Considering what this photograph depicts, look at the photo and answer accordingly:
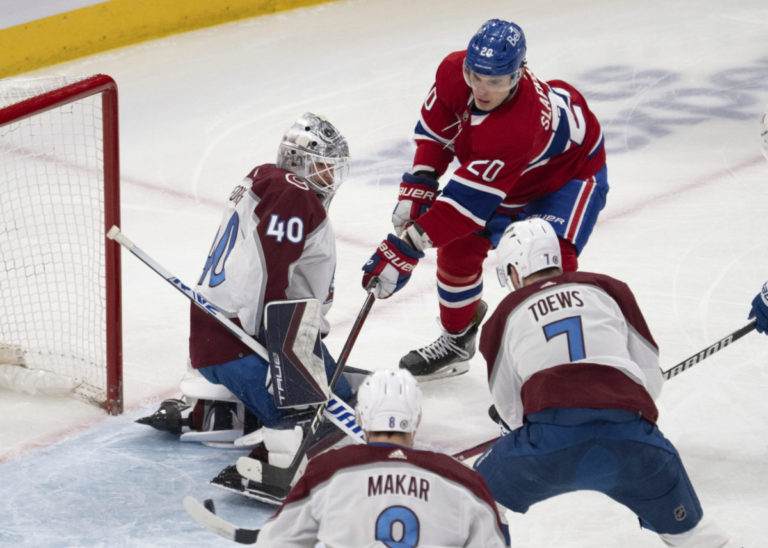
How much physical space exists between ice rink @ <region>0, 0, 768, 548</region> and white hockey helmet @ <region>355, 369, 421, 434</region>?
925 millimetres

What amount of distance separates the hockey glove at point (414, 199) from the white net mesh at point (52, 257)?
35.7 inches

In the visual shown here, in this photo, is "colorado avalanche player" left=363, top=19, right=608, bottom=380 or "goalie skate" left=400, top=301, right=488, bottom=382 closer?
"colorado avalanche player" left=363, top=19, right=608, bottom=380

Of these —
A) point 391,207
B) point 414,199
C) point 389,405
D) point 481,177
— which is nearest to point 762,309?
point 481,177

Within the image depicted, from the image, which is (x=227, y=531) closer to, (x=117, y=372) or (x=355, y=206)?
(x=117, y=372)

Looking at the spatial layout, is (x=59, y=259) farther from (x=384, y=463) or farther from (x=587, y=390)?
(x=384, y=463)

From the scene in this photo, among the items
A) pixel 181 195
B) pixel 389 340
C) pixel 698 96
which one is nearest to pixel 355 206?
pixel 181 195

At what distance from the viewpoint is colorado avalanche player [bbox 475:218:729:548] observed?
7.70 ft

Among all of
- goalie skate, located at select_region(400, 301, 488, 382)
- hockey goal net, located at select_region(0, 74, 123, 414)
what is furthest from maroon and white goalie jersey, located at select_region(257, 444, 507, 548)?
goalie skate, located at select_region(400, 301, 488, 382)

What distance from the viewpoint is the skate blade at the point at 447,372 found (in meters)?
3.76

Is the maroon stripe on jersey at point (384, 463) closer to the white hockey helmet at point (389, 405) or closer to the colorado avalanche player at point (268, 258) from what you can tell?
the white hockey helmet at point (389, 405)

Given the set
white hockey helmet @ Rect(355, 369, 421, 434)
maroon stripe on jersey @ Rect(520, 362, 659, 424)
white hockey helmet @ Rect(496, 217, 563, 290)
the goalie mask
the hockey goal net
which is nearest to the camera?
white hockey helmet @ Rect(355, 369, 421, 434)

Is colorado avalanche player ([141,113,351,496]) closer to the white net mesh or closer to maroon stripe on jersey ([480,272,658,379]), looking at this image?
the white net mesh

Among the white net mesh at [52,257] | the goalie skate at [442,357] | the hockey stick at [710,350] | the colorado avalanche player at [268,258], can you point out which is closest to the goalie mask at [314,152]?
the colorado avalanche player at [268,258]

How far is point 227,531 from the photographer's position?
2.23 meters
